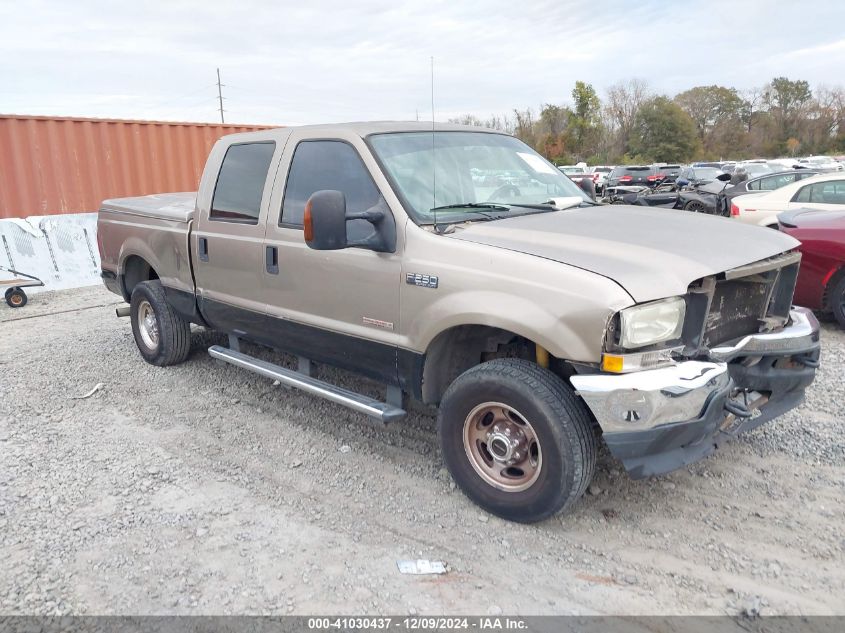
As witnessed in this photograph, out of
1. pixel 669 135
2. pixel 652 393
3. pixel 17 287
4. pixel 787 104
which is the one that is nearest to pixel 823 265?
pixel 652 393

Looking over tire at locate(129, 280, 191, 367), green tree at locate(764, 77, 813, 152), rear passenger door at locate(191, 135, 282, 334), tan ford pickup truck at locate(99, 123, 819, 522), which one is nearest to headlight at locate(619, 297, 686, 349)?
tan ford pickup truck at locate(99, 123, 819, 522)

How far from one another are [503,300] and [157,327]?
3828mm

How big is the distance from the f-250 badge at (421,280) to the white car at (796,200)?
22.7 feet

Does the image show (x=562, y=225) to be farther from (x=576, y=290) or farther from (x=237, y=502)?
(x=237, y=502)

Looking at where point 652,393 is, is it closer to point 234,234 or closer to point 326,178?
point 326,178

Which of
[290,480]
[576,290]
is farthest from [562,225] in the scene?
[290,480]

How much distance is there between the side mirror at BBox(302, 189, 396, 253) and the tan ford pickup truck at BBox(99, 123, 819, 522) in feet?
0.04

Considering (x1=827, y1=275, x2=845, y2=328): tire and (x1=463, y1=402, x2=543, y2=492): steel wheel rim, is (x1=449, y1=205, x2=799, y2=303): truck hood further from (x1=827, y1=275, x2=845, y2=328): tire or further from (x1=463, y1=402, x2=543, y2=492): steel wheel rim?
(x1=827, y1=275, x2=845, y2=328): tire

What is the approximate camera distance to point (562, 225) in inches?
141

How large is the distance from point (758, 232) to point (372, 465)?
2640mm

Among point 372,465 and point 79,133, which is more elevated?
point 79,133

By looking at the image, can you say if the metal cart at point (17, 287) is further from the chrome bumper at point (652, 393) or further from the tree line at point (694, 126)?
the tree line at point (694, 126)

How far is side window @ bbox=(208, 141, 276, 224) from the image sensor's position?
4547 mm

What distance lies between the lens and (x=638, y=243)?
326 centimetres
